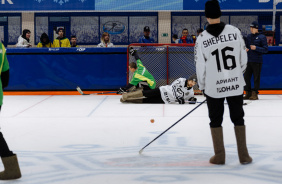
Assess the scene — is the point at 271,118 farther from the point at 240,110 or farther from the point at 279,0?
the point at 279,0

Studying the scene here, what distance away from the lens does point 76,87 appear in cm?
1295

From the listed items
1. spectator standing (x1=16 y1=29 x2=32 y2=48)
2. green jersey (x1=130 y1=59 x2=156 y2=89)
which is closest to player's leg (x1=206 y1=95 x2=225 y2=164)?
green jersey (x1=130 y1=59 x2=156 y2=89)

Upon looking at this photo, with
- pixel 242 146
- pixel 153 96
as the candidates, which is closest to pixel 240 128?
pixel 242 146

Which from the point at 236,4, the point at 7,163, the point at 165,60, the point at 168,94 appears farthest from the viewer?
the point at 236,4

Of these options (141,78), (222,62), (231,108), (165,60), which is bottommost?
(141,78)

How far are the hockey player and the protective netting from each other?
8.14 m

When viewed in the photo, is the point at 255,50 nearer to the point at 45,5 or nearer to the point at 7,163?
the point at 7,163

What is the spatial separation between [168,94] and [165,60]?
2.57 metres

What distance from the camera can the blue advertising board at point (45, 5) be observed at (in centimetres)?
1592

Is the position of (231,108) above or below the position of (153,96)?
above

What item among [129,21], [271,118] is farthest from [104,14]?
[271,118]

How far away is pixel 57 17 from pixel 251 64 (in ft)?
41.0

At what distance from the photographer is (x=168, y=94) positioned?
1044 cm

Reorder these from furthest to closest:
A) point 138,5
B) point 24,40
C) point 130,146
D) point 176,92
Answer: point 138,5
point 24,40
point 176,92
point 130,146
